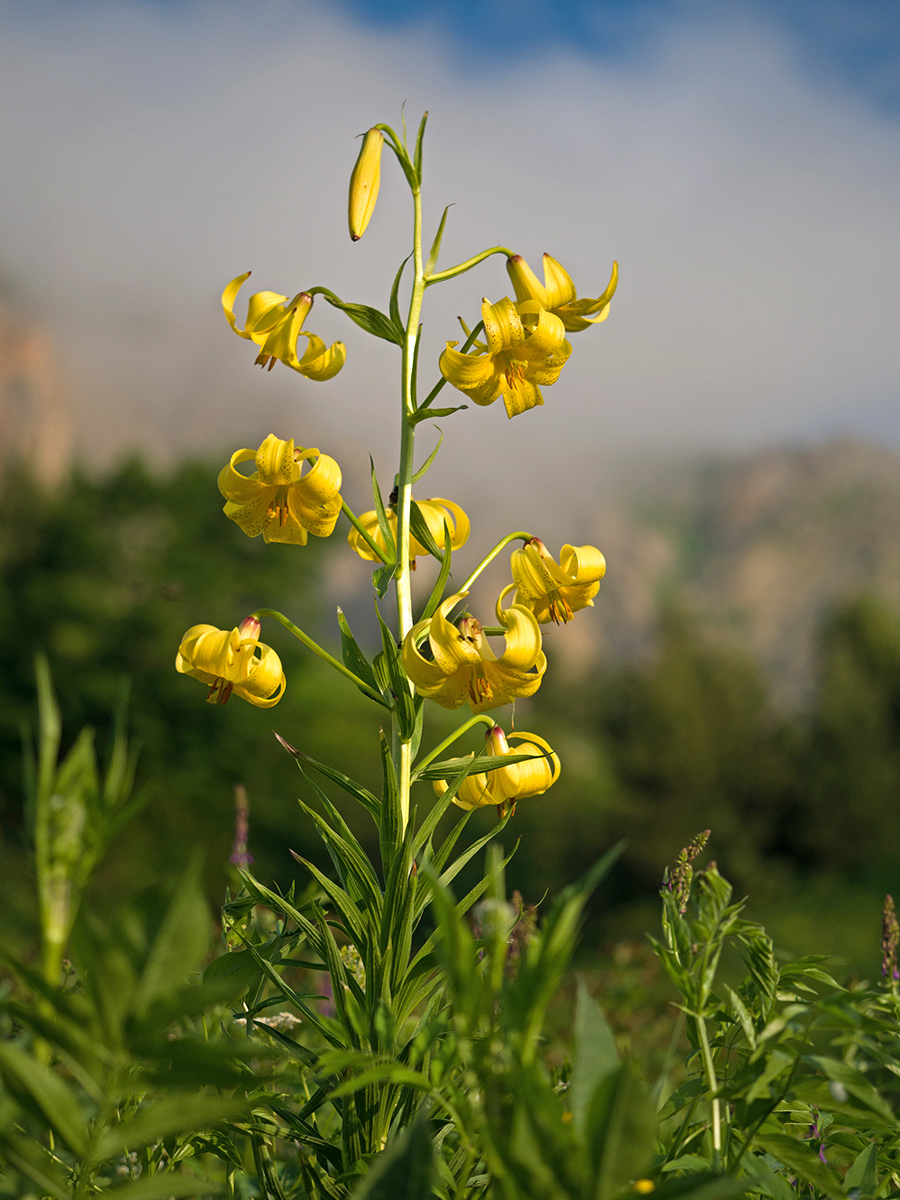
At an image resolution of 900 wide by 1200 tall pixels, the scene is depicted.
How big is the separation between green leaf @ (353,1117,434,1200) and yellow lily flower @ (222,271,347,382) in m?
1.01

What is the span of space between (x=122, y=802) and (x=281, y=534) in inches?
36.3

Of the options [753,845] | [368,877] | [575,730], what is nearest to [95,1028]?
[368,877]

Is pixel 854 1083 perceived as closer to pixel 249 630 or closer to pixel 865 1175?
pixel 865 1175

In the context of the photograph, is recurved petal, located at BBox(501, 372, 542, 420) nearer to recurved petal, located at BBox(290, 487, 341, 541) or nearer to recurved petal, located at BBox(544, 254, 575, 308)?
recurved petal, located at BBox(544, 254, 575, 308)

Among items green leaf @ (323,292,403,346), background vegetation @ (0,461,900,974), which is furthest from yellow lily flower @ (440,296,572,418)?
background vegetation @ (0,461,900,974)

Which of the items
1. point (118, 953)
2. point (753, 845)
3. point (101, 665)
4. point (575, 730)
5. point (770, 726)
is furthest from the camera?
point (575, 730)

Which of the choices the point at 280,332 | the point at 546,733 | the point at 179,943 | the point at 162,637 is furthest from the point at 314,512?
the point at 546,733

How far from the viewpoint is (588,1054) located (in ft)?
1.51

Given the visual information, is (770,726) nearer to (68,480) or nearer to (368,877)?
(368,877)

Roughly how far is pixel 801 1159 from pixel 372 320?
114cm

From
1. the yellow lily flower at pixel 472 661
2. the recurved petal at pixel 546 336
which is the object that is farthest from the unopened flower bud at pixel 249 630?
the recurved petal at pixel 546 336

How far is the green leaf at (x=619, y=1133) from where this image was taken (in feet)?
1.34

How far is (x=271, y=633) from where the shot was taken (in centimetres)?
1806

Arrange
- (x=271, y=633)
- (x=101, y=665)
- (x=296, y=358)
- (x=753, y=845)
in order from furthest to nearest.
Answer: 1. (x=271, y=633)
2. (x=101, y=665)
3. (x=753, y=845)
4. (x=296, y=358)
